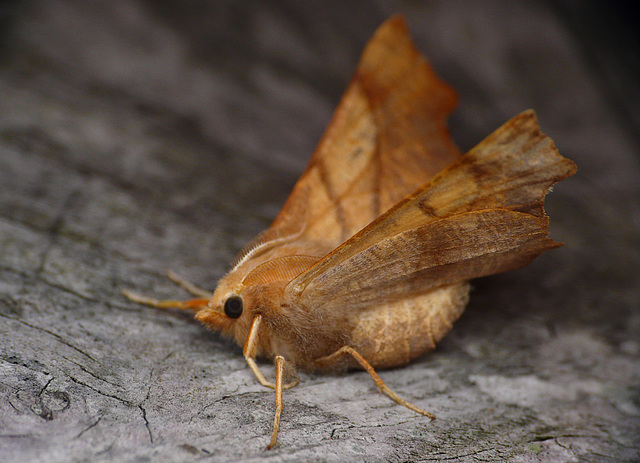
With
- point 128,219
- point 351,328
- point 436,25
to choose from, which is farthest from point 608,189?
point 128,219

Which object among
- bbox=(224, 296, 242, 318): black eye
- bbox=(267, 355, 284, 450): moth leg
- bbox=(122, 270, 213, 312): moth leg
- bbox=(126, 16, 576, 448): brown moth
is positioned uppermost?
bbox=(126, 16, 576, 448): brown moth

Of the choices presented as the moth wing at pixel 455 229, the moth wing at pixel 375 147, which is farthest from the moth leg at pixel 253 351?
the moth wing at pixel 375 147

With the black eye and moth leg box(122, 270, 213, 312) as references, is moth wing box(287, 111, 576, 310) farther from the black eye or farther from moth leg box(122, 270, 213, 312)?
moth leg box(122, 270, 213, 312)

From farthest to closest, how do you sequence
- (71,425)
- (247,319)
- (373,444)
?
1. (247,319)
2. (373,444)
3. (71,425)

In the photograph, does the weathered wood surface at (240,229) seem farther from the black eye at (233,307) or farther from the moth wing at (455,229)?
the moth wing at (455,229)

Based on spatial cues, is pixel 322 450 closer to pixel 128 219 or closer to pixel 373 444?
pixel 373 444

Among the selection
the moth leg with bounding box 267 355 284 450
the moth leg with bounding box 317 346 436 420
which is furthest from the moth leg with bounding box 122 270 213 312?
the moth leg with bounding box 317 346 436 420
